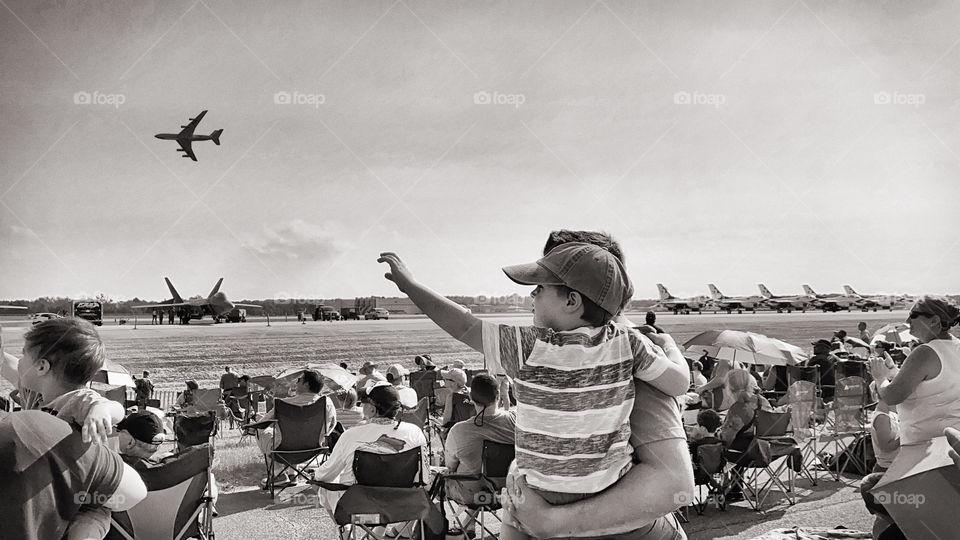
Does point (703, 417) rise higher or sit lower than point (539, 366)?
lower

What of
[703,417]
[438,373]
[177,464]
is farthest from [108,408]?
[438,373]

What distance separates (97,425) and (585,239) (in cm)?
165

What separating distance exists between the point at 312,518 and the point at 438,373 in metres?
6.75

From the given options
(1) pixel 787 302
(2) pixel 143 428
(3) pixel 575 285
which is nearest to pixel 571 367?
(3) pixel 575 285

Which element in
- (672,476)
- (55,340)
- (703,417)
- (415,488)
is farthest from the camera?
(703,417)

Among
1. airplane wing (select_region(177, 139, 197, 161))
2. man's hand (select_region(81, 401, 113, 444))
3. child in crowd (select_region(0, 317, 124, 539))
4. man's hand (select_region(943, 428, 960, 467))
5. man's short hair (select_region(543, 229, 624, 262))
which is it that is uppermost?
airplane wing (select_region(177, 139, 197, 161))

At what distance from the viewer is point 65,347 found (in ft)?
7.49

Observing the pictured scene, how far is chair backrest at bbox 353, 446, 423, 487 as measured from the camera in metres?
4.28

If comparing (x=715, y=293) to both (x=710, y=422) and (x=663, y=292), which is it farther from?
(x=710, y=422)

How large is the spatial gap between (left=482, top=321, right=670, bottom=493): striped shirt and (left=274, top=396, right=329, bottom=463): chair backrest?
562 centimetres

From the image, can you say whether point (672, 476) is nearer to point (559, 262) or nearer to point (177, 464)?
point (559, 262)

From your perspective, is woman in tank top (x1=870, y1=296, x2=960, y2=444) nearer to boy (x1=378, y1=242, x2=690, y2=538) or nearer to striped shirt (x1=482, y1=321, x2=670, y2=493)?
boy (x1=378, y1=242, x2=690, y2=538)

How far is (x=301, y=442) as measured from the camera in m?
6.82

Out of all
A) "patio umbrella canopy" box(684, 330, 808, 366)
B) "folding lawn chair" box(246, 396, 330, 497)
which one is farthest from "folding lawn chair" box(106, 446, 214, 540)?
"patio umbrella canopy" box(684, 330, 808, 366)
